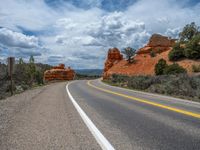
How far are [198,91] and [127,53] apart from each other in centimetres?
6115

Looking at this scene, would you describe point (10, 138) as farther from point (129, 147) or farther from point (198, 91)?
point (198, 91)

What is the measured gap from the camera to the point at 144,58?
78.1m

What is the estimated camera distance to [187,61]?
183 ft

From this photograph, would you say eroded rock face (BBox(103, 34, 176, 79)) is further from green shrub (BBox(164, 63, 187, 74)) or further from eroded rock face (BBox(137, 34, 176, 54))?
green shrub (BBox(164, 63, 187, 74))

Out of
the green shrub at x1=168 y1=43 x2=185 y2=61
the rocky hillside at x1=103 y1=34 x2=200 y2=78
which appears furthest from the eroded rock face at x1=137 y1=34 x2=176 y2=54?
the green shrub at x1=168 y1=43 x2=185 y2=61

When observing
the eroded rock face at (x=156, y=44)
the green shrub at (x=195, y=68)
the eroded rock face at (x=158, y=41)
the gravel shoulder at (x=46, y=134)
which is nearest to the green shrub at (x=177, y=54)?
the green shrub at (x=195, y=68)

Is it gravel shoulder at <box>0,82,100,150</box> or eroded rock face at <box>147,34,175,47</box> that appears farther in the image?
eroded rock face at <box>147,34,175,47</box>

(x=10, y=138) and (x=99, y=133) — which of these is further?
(x=99, y=133)

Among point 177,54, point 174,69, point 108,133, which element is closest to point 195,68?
point 174,69

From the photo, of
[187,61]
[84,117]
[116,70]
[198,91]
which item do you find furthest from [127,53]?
[84,117]

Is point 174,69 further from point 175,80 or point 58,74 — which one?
point 58,74

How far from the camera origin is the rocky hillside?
70375mm

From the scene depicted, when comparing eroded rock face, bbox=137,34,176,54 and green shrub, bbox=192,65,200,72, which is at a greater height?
eroded rock face, bbox=137,34,176,54

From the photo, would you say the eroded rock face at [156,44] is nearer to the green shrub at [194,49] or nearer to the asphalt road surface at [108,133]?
the green shrub at [194,49]
